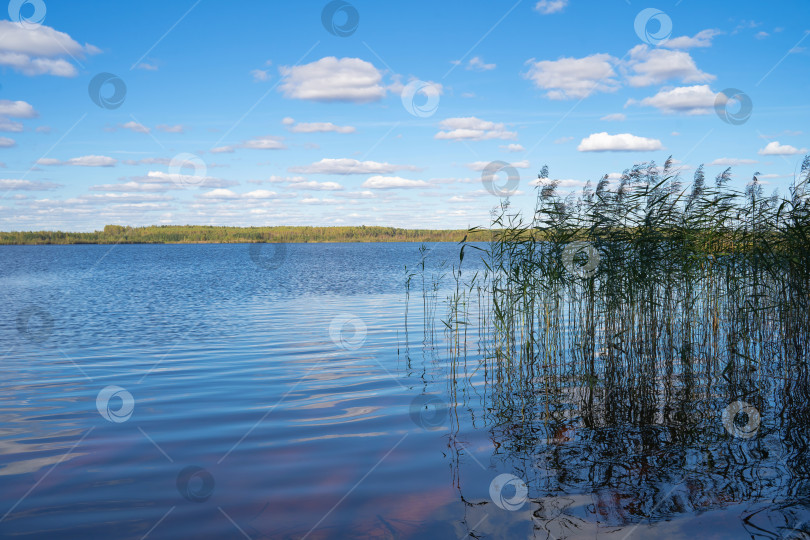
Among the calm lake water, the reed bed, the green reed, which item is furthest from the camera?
the green reed

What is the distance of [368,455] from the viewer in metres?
5.88

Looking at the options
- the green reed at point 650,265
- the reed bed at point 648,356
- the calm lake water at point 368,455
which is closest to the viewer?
the calm lake water at point 368,455

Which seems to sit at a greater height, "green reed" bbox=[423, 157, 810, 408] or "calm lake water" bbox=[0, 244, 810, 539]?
"green reed" bbox=[423, 157, 810, 408]

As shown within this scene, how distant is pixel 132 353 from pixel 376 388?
6496 millimetres

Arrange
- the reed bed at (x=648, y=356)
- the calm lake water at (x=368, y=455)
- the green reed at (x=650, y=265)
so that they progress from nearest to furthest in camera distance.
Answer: the calm lake water at (x=368, y=455), the reed bed at (x=648, y=356), the green reed at (x=650, y=265)

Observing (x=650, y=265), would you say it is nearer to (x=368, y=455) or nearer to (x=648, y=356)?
(x=648, y=356)

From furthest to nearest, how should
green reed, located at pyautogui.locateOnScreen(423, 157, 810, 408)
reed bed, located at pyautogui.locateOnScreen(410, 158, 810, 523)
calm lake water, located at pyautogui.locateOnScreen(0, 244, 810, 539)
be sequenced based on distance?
1. green reed, located at pyautogui.locateOnScreen(423, 157, 810, 408)
2. reed bed, located at pyautogui.locateOnScreen(410, 158, 810, 523)
3. calm lake water, located at pyautogui.locateOnScreen(0, 244, 810, 539)

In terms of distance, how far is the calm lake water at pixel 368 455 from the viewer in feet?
14.3

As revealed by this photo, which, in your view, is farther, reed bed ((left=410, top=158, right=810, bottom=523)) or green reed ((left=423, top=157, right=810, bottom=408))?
green reed ((left=423, top=157, right=810, bottom=408))

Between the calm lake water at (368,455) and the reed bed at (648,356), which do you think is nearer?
the calm lake water at (368,455)

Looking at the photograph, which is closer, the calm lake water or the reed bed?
the calm lake water

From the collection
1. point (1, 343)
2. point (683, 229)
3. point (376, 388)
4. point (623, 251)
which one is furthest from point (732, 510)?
point (1, 343)

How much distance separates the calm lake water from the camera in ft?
14.3

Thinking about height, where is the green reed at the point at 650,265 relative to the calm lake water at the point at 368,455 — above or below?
above
